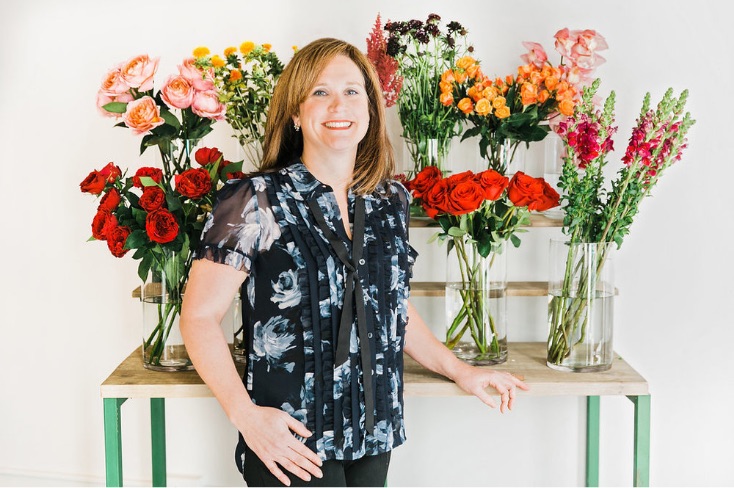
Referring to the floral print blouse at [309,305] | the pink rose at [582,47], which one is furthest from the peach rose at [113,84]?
the pink rose at [582,47]

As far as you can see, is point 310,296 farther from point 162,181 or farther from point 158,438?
A: point 158,438

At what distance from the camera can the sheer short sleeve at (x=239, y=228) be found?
1582mm

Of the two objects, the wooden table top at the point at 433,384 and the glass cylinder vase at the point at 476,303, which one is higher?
the glass cylinder vase at the point at 476,303

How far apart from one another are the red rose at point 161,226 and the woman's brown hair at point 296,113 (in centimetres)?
25

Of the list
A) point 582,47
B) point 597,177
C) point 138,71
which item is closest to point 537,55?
point 582,47

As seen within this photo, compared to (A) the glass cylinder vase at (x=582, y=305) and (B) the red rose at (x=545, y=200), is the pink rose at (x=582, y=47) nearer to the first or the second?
(B) the red rose at (x=545, y=200)

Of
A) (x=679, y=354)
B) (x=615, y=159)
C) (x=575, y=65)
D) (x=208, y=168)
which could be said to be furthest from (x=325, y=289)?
(x=679, y=354)

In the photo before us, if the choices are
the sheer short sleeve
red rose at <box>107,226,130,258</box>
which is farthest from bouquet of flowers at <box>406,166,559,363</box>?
red rose at <box>107,226,130,258</box>

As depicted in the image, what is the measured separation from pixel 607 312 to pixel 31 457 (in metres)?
1.82

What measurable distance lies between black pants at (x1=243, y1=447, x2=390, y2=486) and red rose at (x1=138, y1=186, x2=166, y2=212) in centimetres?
58

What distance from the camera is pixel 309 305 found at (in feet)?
5.32

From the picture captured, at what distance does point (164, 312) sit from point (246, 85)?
0.60 metres

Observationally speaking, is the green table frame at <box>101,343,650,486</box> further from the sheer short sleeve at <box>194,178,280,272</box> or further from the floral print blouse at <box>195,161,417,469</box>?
the sheer short sleeve at <box>194,178,280,272</box>

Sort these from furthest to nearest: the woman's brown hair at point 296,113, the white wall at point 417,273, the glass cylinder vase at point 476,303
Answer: the white wall at point 417,273, the glass cylinder vase at point 476,303, the woman's brown hair at point 296,113
